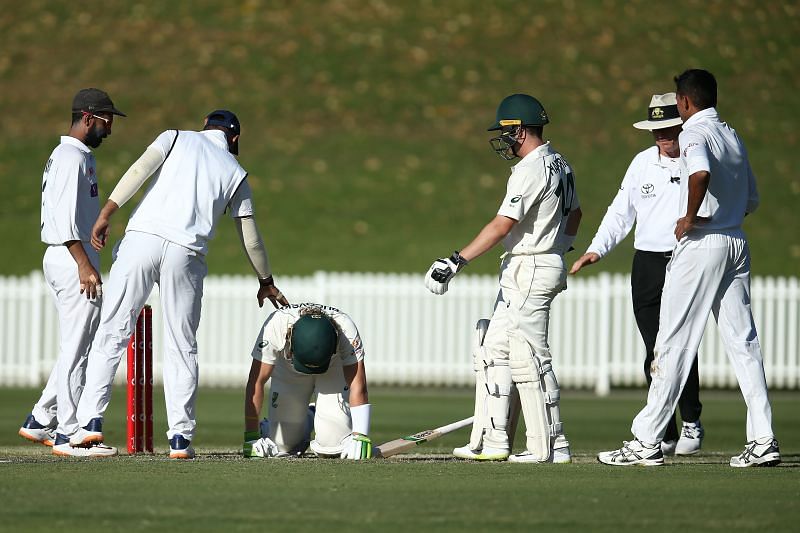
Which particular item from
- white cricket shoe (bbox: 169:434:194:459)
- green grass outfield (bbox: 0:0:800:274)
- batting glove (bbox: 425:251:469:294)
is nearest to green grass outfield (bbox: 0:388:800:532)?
white cricket shoe (bbox: 169:434:194:459)

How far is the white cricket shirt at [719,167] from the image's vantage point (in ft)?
26.5

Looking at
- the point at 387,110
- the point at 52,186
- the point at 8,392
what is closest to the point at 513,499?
the point at 52,186

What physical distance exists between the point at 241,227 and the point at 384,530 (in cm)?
352

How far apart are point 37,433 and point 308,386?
76.1 inches

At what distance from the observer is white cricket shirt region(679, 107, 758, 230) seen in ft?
26.5

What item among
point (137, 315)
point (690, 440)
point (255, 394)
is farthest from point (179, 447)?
point (690, 440)

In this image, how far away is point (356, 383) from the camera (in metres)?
8.93

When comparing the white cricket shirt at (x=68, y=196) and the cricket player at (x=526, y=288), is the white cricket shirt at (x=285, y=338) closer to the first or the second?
the cricket player at (x=526, y=288)

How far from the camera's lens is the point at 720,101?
37.9 meters

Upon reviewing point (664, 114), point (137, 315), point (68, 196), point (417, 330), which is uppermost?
point (664, 114)

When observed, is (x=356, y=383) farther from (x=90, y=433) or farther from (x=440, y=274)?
(x=90, y=433)

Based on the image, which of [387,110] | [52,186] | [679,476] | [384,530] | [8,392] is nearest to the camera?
[384,530]

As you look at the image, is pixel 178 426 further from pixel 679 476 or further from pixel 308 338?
pixel 679 476

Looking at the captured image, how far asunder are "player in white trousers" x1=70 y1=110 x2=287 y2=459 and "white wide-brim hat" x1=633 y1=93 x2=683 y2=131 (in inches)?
119
